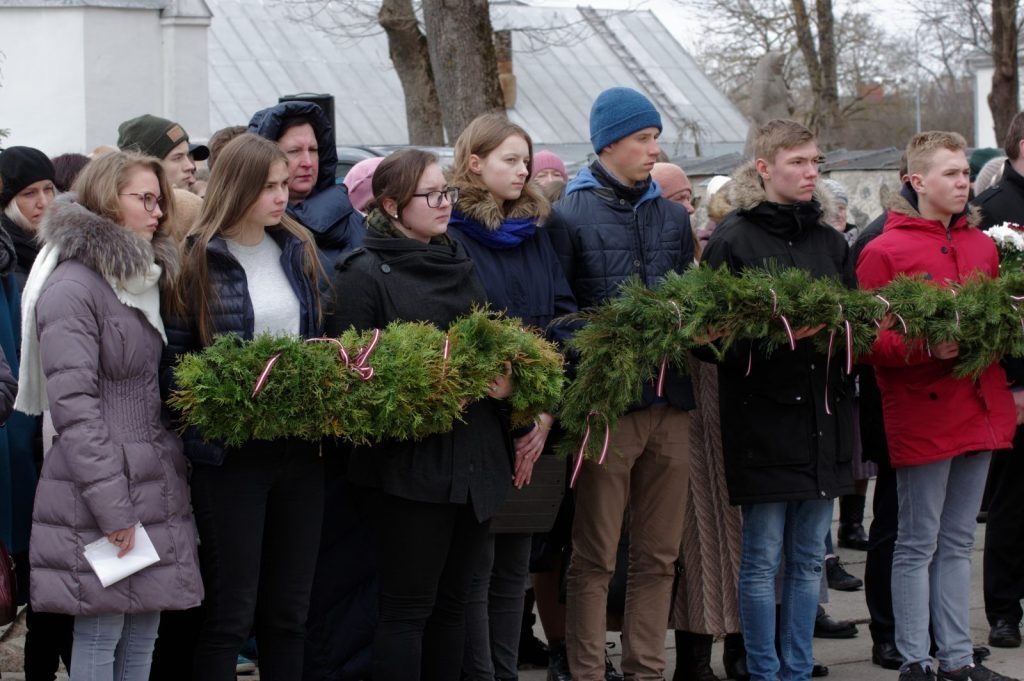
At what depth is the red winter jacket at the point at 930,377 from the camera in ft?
18.2

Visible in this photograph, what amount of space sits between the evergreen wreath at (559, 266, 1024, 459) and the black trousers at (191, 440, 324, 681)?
99 centimetres

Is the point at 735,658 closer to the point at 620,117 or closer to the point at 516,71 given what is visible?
the point at 620,117

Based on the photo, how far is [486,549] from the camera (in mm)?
5055

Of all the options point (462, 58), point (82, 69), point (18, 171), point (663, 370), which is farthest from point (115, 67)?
point (663, 370)

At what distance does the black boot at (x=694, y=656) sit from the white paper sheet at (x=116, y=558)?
8.08ft

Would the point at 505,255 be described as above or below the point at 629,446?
above

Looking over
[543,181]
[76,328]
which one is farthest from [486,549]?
[543,181]

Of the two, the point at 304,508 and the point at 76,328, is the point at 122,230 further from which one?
the point at 304,508

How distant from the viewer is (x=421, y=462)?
4.72 meters

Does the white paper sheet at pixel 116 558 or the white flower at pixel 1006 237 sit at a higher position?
the white flower at pixel 1006 237

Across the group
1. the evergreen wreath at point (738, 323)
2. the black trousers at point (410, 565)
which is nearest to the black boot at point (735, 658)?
the evergreen wreath at point (738, 323)

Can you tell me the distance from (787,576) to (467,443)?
5.10 feet

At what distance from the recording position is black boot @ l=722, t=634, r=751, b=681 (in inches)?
237

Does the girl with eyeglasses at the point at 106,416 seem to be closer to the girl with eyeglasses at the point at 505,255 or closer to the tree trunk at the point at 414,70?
the girl with eyeglasses at the point at 505,255
